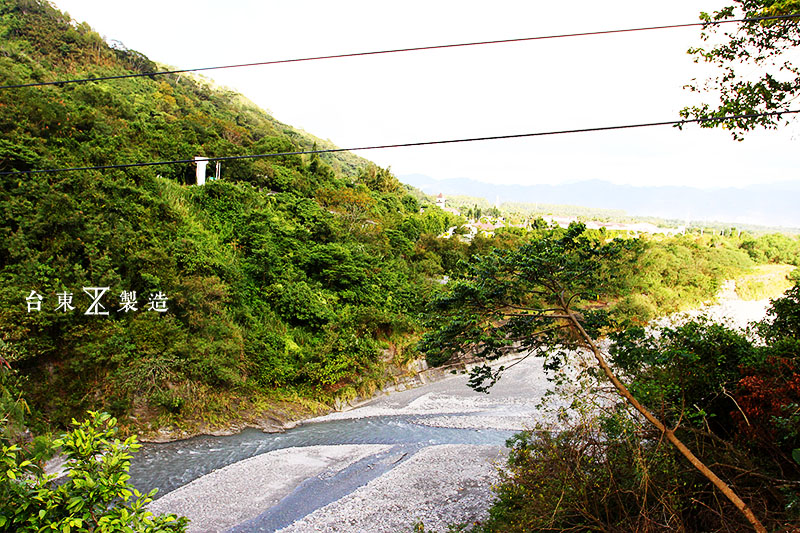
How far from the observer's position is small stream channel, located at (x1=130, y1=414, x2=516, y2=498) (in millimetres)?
7375

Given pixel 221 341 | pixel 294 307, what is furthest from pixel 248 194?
pixel 221 341

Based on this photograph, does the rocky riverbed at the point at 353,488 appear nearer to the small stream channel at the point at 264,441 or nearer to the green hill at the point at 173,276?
the small stream channel at the point at 264,441

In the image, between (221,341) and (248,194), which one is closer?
(221,341)

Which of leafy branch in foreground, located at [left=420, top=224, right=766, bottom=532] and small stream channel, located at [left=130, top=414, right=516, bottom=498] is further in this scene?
small stream channel, located at [left=130, top=414, right=516, bottom=498]

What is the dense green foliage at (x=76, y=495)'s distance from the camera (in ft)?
5.87

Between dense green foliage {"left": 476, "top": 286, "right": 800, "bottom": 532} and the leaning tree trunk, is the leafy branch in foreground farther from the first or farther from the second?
dense green foliage {"left": 476, "top": 286, "right": 800, "bottom": 532}

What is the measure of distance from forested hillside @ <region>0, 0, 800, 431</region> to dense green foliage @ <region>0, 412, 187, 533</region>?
6.52 metres

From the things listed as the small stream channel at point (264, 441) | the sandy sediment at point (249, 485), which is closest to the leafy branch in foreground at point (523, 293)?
the sandy sediment at point (249, 485)

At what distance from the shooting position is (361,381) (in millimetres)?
11016

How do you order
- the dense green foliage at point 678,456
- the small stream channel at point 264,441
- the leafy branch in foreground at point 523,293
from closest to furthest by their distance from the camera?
the dense green foliage at point 678,456 < the leafy branch in foreground at point 523,293 < the small stream channel at point 264,441

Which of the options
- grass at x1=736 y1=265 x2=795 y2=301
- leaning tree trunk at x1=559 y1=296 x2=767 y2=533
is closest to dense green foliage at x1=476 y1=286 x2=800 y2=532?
leaning tree trunk at x1=559 y1=296 x2=767 y2=533

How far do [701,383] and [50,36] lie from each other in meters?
27.9

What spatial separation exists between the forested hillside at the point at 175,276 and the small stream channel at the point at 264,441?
61 centimetres

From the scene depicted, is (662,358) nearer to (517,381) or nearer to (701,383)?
(701,383)
